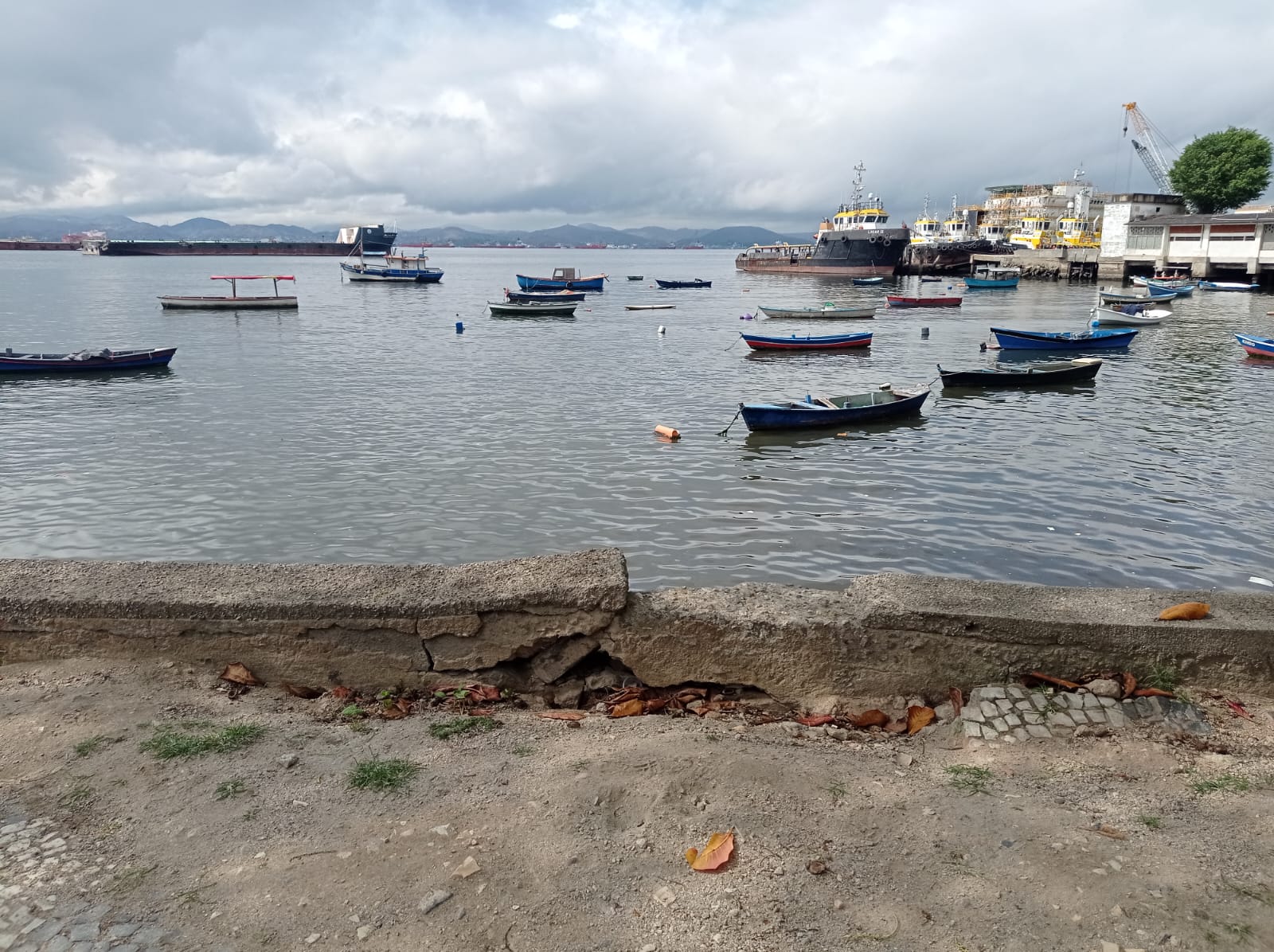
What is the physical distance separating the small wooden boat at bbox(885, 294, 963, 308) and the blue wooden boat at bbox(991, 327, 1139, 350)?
21.1m

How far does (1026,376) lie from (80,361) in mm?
27835

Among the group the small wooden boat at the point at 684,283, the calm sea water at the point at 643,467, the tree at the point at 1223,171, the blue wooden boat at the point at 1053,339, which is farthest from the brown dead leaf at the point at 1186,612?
the tree at the point at 1223,171

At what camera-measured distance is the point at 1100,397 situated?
23.9 meters

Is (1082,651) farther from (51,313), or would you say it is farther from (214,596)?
(51,313)

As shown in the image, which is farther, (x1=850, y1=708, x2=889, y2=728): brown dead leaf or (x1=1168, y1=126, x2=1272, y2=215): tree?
(x1=1168, y1=126, x2=1272, y2=215): tree

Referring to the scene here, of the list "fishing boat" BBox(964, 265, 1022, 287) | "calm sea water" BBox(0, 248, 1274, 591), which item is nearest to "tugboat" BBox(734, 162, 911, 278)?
"fishing boat" BBox(964, 265, 1022, 287)

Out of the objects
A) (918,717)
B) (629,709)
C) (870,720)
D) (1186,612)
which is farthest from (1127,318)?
(629,709)

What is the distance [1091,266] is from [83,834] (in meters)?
87.7

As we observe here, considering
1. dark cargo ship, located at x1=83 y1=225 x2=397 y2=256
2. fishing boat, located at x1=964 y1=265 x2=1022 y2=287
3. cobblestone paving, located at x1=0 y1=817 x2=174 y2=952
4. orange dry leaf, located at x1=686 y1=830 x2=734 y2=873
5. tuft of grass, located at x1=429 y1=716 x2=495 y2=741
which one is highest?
dark cargo ship, located at x1=83 y1=225 x2=397 y2=256

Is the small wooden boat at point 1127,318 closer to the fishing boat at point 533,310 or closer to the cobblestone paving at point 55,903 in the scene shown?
the fishing boat at point 533,310

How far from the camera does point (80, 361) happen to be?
87.0 ft

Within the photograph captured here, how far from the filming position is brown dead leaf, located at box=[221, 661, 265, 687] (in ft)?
16.4

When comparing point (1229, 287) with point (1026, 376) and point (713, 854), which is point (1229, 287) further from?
point (713, 854)

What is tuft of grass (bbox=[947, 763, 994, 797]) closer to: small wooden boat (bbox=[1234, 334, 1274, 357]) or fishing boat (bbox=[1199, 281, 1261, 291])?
small wooden boat (bbox=[1234, 334, 1274, 357])
